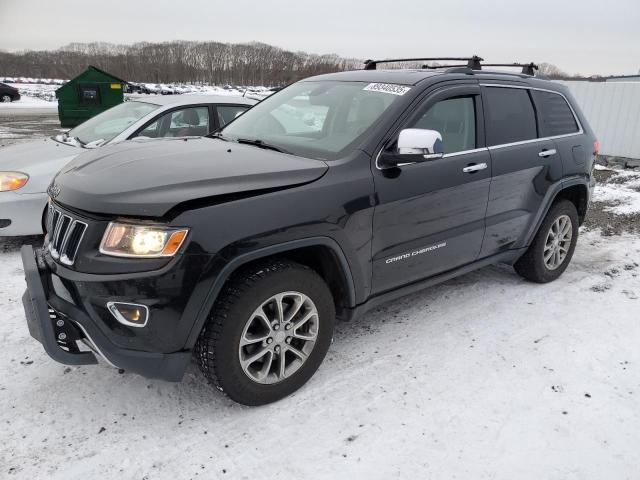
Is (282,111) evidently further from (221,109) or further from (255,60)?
(255,60)

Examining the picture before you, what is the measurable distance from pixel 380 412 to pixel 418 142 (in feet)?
4.88

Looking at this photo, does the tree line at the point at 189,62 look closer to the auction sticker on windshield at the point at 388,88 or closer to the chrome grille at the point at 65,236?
the auction sticker on windshield at the point at 388,88

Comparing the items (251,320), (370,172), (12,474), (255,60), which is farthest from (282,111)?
(255,60)

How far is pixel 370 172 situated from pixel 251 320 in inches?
42.1

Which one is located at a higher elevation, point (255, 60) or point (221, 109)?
point (255, 60)

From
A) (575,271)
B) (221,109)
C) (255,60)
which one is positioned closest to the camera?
(575,271)

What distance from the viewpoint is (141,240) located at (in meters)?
2.29

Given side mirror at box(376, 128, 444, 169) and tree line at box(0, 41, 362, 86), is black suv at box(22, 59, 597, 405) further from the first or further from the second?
tree line at box(0, 41, 362, 86)

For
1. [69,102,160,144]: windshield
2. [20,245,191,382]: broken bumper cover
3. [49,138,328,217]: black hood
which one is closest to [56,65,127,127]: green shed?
[69,102,160,144]: windshield

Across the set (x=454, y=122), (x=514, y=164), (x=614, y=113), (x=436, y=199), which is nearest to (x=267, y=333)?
(x=436, y=199)

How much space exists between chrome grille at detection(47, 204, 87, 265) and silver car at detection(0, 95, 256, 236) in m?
2.09

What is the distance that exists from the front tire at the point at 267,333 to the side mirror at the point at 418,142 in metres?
0.87

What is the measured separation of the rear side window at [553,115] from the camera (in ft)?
13.7

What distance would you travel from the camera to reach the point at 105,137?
525 cm
